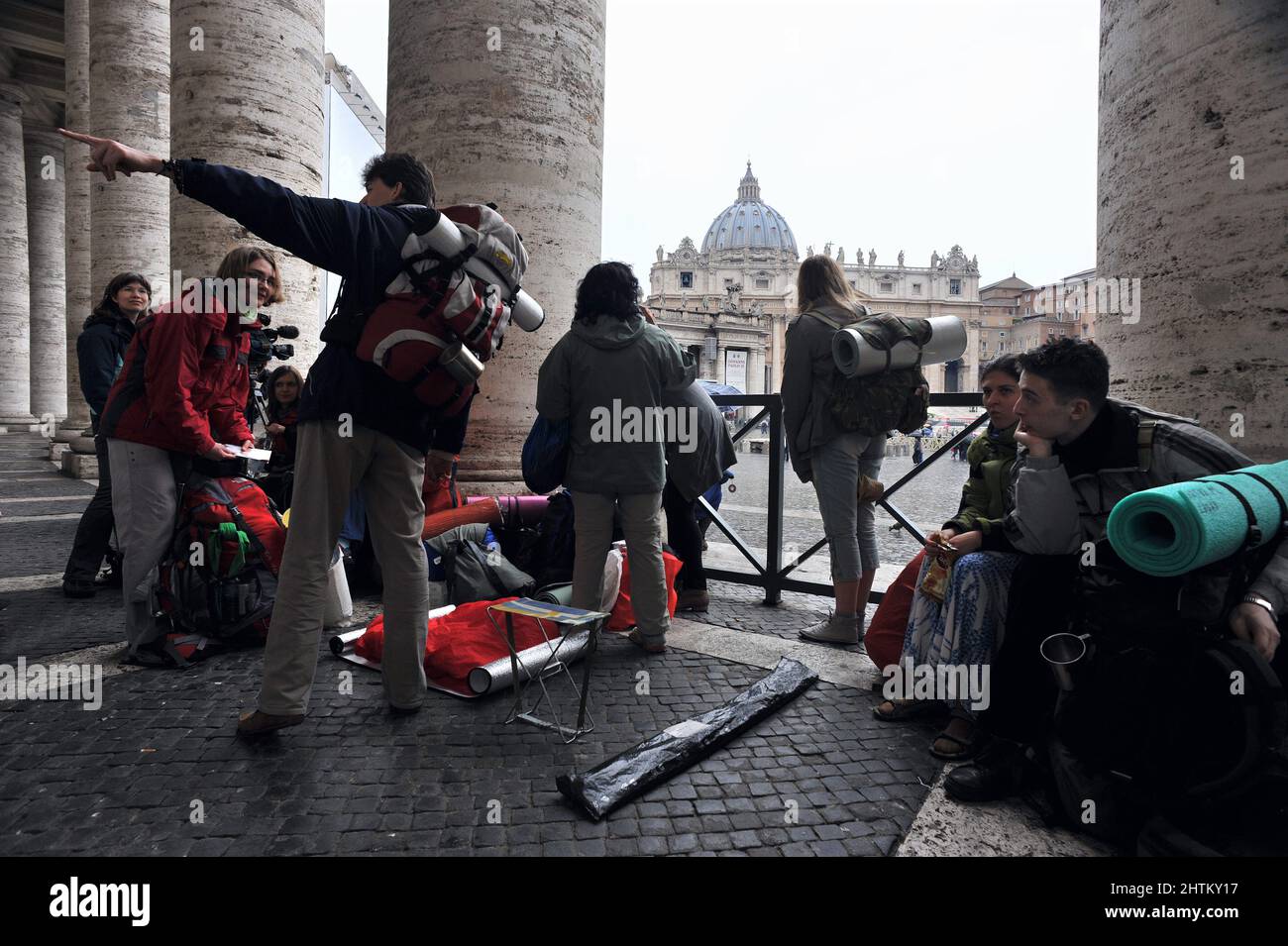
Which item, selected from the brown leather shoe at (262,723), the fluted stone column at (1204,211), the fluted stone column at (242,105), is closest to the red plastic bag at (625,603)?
the brown leather shoe at (262,723)

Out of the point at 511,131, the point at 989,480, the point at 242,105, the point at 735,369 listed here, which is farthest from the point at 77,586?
the point at 735,369

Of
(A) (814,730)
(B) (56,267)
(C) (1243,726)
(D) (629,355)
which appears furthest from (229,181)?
(B) (56,267)

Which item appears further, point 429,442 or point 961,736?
point 429,442

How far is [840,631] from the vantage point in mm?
3600

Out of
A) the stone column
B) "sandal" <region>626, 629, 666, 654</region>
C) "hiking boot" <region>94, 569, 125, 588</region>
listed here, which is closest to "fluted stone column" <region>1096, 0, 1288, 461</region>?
→ "sandal" <region>626, 629, 666, 654</region>

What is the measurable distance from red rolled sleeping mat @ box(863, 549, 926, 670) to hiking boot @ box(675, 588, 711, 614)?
1.38m

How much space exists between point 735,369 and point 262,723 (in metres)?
63.7

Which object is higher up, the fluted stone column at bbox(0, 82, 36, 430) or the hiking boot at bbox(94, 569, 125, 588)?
the fluted stone column at bbox(0, 82, 36, 430)

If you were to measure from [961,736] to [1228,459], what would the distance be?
1.07 m

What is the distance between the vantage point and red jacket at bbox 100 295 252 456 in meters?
3.12

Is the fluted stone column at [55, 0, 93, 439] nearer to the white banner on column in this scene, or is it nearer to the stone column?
the stone column

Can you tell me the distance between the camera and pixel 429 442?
8.98ft

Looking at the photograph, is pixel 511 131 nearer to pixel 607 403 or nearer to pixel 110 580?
pixel 607 403
